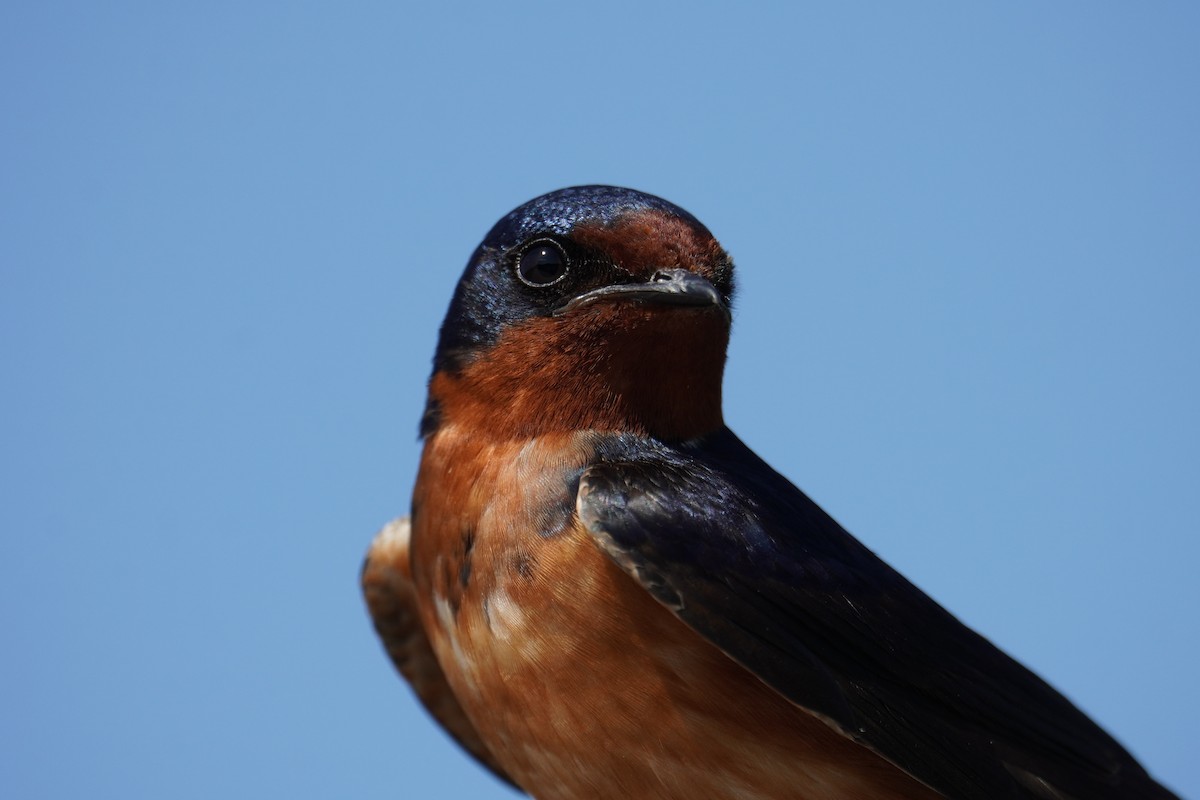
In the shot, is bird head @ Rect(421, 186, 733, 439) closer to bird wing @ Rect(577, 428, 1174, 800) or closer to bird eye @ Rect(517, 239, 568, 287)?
bird eye @ Rect(517, 239, 568, 287)

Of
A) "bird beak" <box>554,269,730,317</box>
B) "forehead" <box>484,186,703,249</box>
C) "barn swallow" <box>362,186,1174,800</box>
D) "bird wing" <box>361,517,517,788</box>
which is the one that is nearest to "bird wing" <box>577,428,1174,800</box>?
"barn swallow" <box>362,186,1174,800</box>

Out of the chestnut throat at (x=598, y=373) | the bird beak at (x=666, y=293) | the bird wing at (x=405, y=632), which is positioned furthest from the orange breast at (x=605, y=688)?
the bird wing at (x=405, y=632)

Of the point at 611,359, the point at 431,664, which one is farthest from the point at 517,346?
the point at 431,664

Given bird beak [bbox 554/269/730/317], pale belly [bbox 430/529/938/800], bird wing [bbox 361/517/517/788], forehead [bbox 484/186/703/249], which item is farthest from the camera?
bird wing [bbox 361/517/517/788]

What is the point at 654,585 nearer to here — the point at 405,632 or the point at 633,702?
the point at 633,702

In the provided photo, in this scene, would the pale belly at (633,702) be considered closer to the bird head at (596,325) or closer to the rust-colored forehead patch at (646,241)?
the bird head at (596,325)

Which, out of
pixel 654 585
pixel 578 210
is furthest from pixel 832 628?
pixel 578 210
